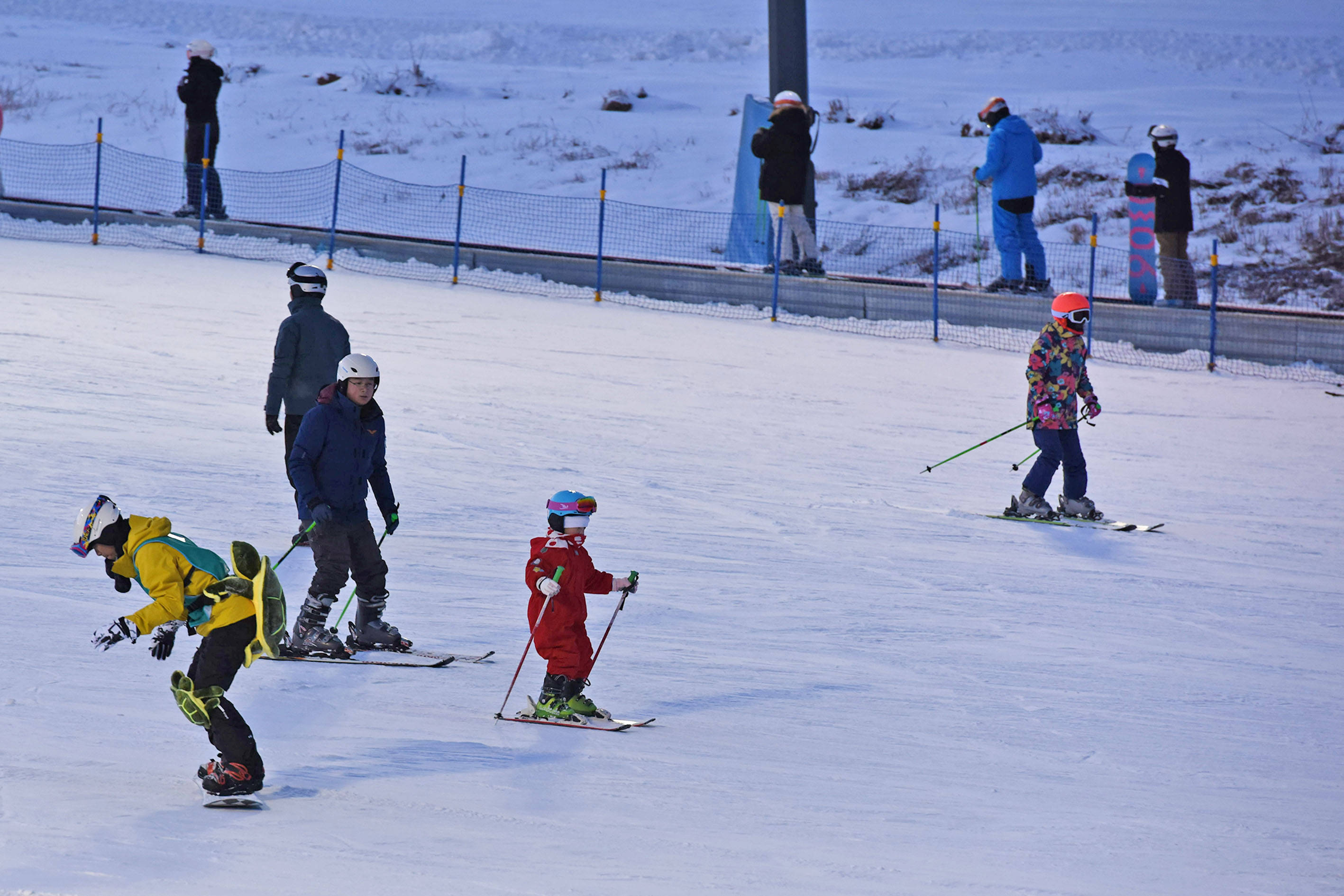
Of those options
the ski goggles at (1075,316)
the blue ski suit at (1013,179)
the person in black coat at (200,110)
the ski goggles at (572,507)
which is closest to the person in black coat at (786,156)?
the blue ski suit at (1013,179)

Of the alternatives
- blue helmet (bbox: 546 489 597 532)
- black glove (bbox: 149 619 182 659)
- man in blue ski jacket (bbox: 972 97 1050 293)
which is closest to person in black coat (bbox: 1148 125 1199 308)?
man in blue ski jacket (bbox: 972 97 1050 293)

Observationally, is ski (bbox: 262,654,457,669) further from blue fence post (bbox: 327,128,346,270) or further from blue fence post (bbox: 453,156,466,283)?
blue fence post (bbox: 327,128,346,270)

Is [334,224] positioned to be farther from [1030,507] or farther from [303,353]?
[1030,507]

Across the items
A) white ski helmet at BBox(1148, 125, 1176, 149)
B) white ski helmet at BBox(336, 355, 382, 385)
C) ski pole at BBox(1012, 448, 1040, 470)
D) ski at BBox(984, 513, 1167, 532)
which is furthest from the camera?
white ski helmet at BBox(1148, 125, 1176, 149)

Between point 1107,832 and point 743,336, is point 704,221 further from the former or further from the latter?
point 1107,832

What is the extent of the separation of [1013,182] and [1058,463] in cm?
725

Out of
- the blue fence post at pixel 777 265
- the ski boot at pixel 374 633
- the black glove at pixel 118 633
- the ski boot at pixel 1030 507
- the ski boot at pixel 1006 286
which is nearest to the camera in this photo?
the black glove at pixel 118 633

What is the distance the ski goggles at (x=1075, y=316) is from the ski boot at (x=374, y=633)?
506cm

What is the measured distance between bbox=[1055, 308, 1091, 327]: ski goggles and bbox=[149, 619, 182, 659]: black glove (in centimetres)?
666

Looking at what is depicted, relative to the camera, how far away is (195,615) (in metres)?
4.80

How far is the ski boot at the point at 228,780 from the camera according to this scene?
489 cm

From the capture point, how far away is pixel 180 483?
9.38 metres

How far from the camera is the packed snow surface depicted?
15.7 ft

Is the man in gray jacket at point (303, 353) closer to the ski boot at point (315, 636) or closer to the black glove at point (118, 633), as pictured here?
the ski boot at point (315, 636)
